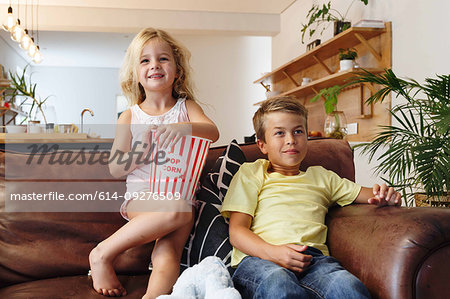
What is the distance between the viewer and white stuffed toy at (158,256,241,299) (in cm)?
95

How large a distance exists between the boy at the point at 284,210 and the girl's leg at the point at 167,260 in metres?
0.16

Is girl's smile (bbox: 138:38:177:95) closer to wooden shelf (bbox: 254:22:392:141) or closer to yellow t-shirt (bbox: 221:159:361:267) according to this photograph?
yellow t-shirt (bbox: 221:159:361:267)

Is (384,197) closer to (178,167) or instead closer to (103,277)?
(178,167)

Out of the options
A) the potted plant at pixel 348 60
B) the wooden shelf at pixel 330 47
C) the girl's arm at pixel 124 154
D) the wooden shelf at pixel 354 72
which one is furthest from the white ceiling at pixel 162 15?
the girl's arm at pixel 124 154

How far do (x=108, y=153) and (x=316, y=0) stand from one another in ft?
13.4

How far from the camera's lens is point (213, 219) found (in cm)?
137

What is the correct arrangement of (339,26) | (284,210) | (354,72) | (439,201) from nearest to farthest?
(284,210) → (439,201) → (354,72) → (339,26)

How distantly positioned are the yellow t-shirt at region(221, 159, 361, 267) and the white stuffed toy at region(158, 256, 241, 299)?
0.24m

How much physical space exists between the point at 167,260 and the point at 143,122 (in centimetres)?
54

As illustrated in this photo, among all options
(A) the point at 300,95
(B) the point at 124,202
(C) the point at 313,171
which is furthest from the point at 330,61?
(B) the point at 124,202

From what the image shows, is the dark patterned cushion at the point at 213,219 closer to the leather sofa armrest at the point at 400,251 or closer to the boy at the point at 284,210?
the boy at the point at 284,210

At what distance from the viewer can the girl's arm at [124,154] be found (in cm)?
147

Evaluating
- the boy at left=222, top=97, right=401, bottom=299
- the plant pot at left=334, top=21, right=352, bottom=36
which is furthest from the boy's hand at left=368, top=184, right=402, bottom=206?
the plant pot at left=334, top=21, right=352, bottom=36

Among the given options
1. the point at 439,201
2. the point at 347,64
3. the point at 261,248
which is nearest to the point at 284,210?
the point at 261,248
